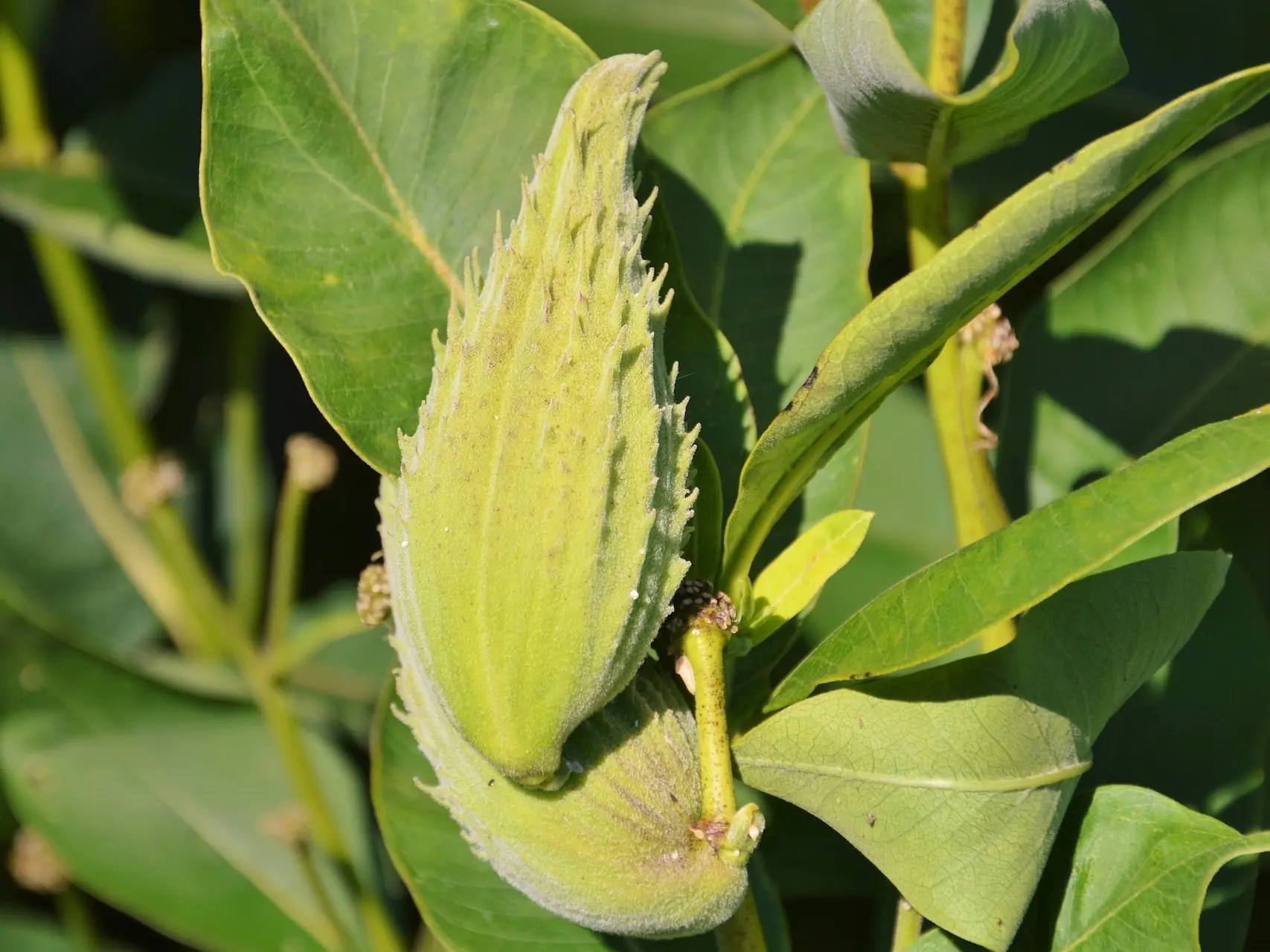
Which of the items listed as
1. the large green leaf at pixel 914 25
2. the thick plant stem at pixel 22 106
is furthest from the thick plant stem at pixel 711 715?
the thick plant stem at pixel 22 106

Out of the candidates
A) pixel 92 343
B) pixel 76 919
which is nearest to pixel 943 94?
pixel 92 343

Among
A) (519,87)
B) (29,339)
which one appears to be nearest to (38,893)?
(29,339)

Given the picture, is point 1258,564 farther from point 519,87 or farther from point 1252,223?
point 519,87

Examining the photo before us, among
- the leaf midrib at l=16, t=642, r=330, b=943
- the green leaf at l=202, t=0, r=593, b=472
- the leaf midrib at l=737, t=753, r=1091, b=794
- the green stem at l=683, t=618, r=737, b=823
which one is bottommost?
the leaf midrib at l=16, t=642, r=330, b=943

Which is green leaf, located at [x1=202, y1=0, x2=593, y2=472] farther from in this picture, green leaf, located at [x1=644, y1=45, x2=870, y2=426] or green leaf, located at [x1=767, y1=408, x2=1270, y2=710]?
green leaf, located at [x1=767, y1=408, x2=1270, y2=710]

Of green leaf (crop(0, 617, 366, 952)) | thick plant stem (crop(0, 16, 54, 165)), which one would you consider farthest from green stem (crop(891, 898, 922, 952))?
thick plant stem (crop(0, 16, 54, 165))

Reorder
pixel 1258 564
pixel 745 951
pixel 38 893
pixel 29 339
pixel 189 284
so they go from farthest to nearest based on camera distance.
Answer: pixel 29 339 → pixel 38 893 → pixel 189 284 → pixel 1258 564 → pixel 745 951
